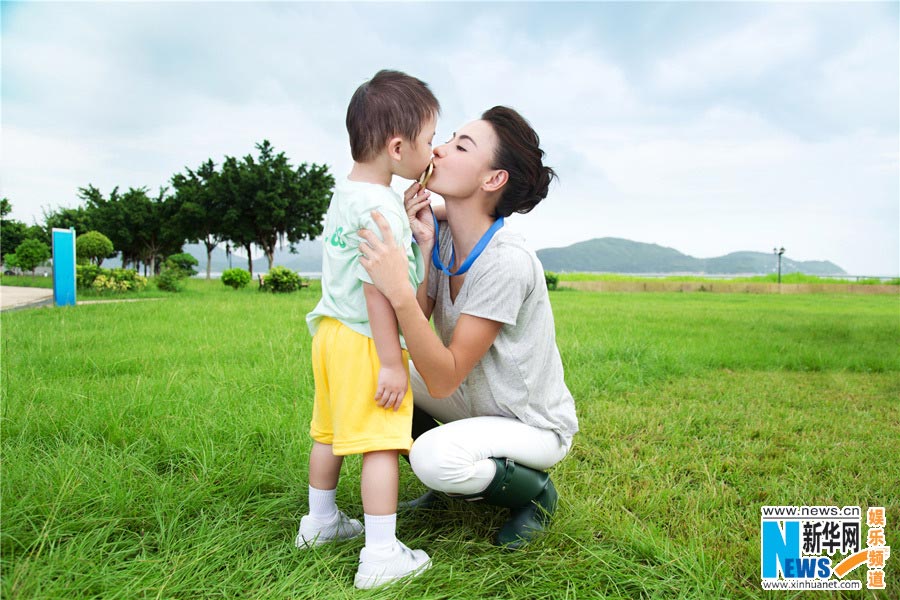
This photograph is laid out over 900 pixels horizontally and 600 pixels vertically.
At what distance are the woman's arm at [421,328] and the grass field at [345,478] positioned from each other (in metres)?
0.58

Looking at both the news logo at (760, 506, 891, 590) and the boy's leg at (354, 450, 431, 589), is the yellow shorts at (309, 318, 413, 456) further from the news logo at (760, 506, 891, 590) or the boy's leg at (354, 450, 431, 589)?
the news logo at (760, 506, 891, 590)

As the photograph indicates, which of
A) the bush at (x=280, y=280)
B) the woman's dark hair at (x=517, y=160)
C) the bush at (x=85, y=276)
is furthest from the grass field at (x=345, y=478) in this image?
the bush at (x=280, y=280)

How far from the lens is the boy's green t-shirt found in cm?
175

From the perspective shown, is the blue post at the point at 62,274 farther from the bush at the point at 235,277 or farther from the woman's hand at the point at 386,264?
the woman's hand at the point at 386,264

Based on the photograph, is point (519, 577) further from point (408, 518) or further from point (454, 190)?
point (454, 190)

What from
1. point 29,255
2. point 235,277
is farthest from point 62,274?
point 29,255

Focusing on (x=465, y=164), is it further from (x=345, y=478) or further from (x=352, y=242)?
(x=345, y=478)

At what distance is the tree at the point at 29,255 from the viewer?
2895 cm

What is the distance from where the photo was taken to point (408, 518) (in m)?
2.19

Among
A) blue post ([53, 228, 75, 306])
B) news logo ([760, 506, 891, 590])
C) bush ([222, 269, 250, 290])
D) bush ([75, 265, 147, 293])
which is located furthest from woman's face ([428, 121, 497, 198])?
bush ([222, 269, 250, 290])

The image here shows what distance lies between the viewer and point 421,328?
5.69 feet

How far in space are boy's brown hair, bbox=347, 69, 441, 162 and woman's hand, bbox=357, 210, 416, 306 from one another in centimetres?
22

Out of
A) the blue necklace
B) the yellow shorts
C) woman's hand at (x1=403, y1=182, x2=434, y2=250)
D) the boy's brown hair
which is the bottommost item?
the yellow shorts

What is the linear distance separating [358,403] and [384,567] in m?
0.46
